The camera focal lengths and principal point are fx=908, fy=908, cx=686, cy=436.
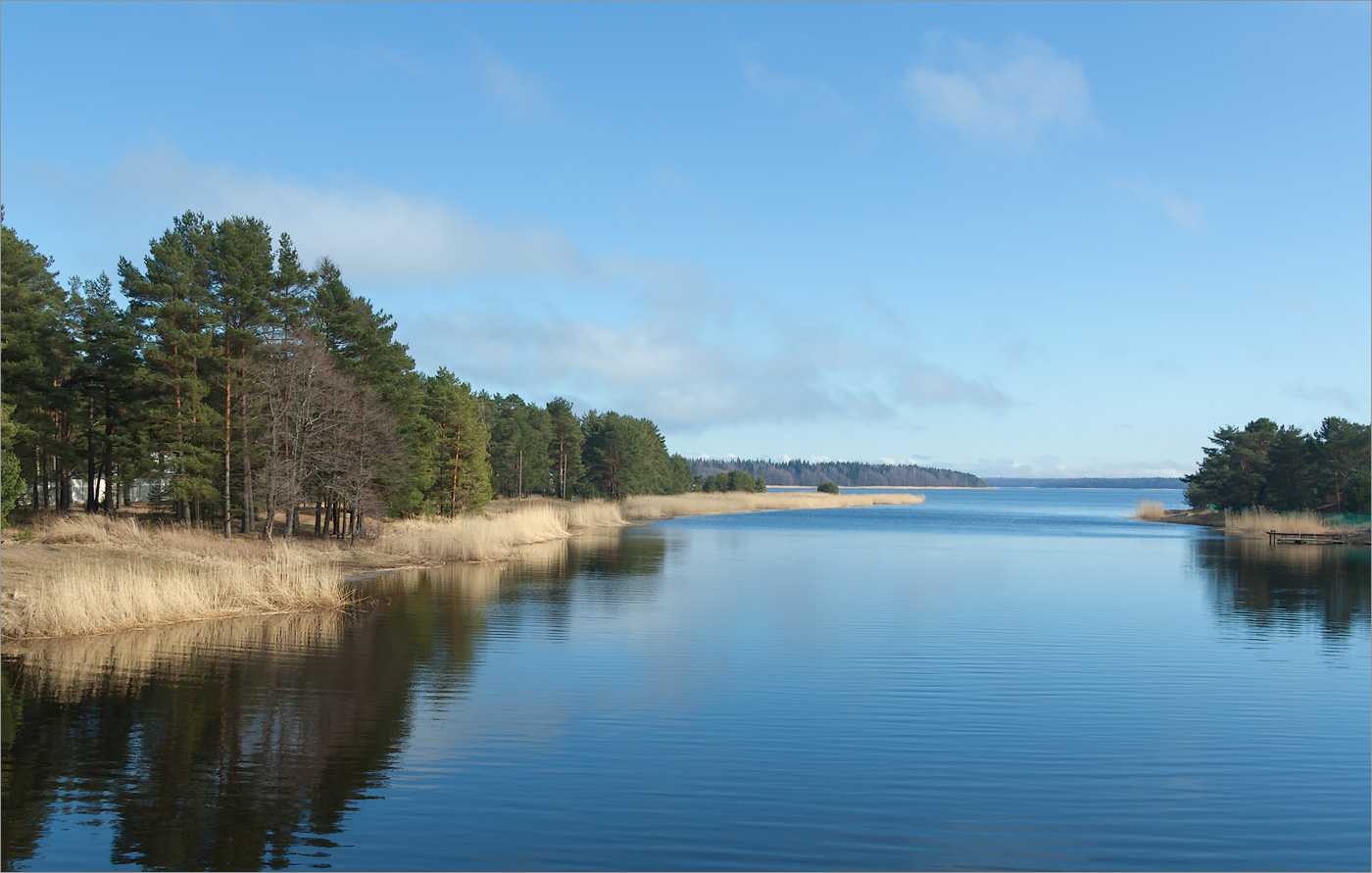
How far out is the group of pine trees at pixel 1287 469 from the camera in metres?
65.4

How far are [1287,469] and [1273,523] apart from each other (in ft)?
31.0

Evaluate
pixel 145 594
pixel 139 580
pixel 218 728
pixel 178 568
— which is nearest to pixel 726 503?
pixel 178 568

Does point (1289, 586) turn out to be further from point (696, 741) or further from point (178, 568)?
point (178, 568)

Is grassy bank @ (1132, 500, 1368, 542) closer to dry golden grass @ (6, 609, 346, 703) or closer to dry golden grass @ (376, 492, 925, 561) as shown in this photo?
dry golden grass @ (376, 492, 925, 561)

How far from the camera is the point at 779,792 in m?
10.8

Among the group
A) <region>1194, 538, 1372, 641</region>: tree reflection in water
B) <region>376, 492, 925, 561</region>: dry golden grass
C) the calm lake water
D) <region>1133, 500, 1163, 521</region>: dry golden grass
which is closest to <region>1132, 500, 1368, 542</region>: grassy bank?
<region>1133, 500, 1163, 521</region>: dry golden grass

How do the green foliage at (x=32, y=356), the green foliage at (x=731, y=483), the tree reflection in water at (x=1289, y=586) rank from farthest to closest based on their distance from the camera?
the green foliage at (x=731, y=483) < the green foliage at (x=32, y=356) < the tree reflection in water at (x=1289, y=586)

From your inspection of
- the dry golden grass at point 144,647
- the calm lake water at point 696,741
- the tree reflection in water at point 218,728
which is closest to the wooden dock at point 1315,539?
the calm lake water at point 696,741

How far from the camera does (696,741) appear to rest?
42.8 feet

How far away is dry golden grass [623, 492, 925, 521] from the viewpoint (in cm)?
8912

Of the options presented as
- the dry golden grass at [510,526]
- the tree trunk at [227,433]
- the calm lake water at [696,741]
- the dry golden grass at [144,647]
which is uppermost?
the tree trunk at [227,433]

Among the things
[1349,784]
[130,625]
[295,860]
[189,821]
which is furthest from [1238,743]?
[130,625]

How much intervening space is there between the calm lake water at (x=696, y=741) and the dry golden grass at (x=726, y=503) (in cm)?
6188

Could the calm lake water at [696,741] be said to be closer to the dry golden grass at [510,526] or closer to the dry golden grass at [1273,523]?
the dry golden grass at [510,526]
